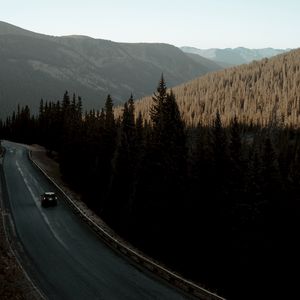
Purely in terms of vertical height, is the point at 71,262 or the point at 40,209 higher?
the point at 40,209

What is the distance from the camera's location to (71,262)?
28.6 metres

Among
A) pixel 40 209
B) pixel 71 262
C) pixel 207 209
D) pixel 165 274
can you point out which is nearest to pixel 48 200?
pixel 40 209

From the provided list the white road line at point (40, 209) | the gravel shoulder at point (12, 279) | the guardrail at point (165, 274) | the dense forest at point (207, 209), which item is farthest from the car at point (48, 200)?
the gravel shoulder at point (12, 279)

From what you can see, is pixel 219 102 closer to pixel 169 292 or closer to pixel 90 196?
pixel 90 196

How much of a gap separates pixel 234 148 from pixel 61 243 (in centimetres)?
2095

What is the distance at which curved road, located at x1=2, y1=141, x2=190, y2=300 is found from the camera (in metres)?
23.2

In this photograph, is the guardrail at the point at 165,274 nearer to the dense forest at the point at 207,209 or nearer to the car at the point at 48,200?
the dense forest at the point at 207,209

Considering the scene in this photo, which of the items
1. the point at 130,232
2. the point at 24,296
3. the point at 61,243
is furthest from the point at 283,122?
the point at 24,296

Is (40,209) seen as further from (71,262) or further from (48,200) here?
(71,262)

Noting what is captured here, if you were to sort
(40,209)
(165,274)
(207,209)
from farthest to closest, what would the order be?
1. (40,209)
2. (207,209)
3. (165,274)

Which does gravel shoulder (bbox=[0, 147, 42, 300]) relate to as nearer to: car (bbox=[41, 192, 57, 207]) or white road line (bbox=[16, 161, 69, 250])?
white road line (bbox=[16, 161, 69, 250])

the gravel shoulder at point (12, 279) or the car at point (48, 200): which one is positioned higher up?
the car at point (48, 200)

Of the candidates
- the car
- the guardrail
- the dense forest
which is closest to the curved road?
the guardrail

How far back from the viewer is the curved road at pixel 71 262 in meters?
23.2
